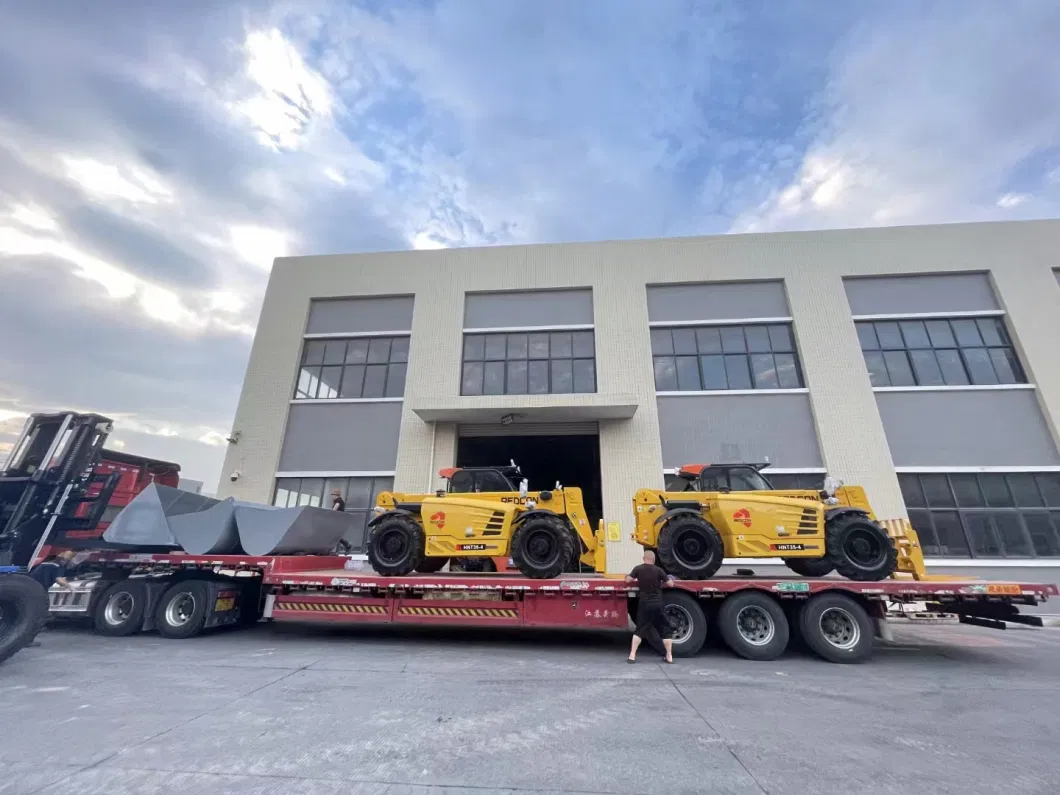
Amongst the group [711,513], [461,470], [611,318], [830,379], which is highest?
[611,318]

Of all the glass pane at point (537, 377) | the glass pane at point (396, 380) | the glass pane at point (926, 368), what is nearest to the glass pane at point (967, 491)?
the glass pane at point (926, 368)

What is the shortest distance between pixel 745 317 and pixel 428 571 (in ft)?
44.4

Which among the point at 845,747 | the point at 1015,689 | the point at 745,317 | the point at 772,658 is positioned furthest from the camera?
the point at 745,317

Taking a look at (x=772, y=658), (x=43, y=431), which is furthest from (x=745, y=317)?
(x=43, y=431)

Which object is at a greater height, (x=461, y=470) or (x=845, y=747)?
(x=461, y=470)

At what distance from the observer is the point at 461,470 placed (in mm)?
9703

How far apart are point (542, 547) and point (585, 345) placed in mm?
9393

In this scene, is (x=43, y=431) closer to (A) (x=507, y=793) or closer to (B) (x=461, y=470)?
(B) (x=461, y=470)

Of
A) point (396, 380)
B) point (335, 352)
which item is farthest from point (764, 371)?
point (335, 352)

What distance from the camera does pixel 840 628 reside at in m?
7.34

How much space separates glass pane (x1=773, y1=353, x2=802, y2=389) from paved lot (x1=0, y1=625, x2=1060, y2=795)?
29.1 feet

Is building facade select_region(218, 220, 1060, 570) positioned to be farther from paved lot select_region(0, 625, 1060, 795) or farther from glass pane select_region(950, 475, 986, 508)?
paved lot select_region(0, 625, 1060, 795)

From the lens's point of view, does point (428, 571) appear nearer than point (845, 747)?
No

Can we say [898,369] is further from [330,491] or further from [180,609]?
[180,609]
